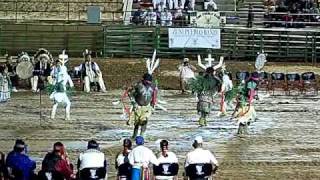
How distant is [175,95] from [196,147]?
696 inches

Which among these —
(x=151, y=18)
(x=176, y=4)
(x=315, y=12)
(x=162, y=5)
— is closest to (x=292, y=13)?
(x=315, y=12)

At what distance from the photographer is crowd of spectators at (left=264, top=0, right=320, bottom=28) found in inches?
1839

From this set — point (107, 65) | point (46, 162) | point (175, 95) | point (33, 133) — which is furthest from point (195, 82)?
point (107, 65)

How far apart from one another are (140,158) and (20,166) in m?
2.18

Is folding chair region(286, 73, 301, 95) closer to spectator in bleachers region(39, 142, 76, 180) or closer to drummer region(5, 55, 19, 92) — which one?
drummer region(5, 55, 19, 92)

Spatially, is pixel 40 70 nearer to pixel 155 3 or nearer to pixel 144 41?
pixel 144 41

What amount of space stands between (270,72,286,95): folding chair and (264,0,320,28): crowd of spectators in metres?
8.81

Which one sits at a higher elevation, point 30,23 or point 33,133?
point 30,23

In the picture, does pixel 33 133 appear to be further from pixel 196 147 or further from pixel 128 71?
pixel 128 71

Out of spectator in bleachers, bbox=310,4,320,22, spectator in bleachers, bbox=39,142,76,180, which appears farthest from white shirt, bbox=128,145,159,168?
spectator in bleachers, bbox=310,4,320,22

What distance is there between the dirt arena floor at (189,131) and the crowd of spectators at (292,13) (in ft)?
33.6

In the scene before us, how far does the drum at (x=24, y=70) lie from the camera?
122 ft

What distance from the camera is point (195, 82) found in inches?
1117

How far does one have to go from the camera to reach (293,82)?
37750mm
